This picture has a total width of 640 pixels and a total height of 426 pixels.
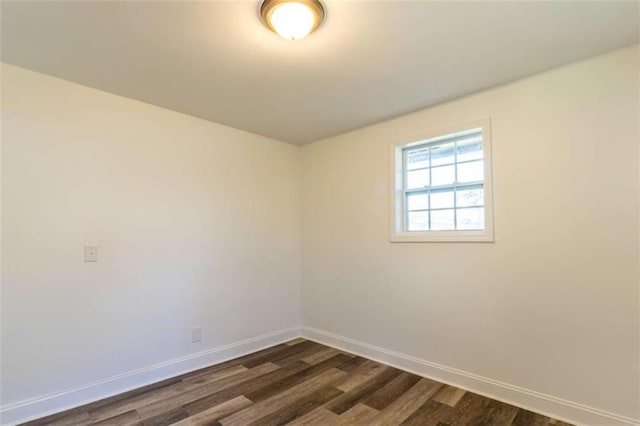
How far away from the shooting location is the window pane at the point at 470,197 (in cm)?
268

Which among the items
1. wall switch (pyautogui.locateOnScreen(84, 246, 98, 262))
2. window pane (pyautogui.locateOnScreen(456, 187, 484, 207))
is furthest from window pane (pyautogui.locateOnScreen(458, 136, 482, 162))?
wall switch (pyautogui.locateOnScreen(84, 246, 98, 262))

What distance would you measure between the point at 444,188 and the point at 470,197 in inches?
9.4

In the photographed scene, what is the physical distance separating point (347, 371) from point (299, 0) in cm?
287

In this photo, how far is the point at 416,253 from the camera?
117 inches

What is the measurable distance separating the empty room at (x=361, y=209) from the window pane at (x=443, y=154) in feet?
0.04

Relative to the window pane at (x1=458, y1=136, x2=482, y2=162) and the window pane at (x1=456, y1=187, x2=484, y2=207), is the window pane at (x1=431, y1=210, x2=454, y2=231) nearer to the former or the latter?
the window pane at (x1=456, y1=187, x2=484, y2=207)

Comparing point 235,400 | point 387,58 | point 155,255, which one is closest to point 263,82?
point 387,58

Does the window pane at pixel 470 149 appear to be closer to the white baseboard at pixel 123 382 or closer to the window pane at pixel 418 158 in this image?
the window pane at pixel 418 158

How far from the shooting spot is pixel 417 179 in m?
3.13

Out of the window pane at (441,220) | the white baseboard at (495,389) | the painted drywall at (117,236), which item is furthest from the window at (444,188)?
the painted drywall at (117,236)

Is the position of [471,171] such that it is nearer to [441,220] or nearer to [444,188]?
[444,188]

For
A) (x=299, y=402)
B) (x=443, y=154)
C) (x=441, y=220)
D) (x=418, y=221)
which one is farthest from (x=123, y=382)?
(x=443, y=154)

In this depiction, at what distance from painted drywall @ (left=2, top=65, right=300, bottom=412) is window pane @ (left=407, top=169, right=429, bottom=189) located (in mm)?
1658

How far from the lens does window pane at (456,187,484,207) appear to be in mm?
2678
